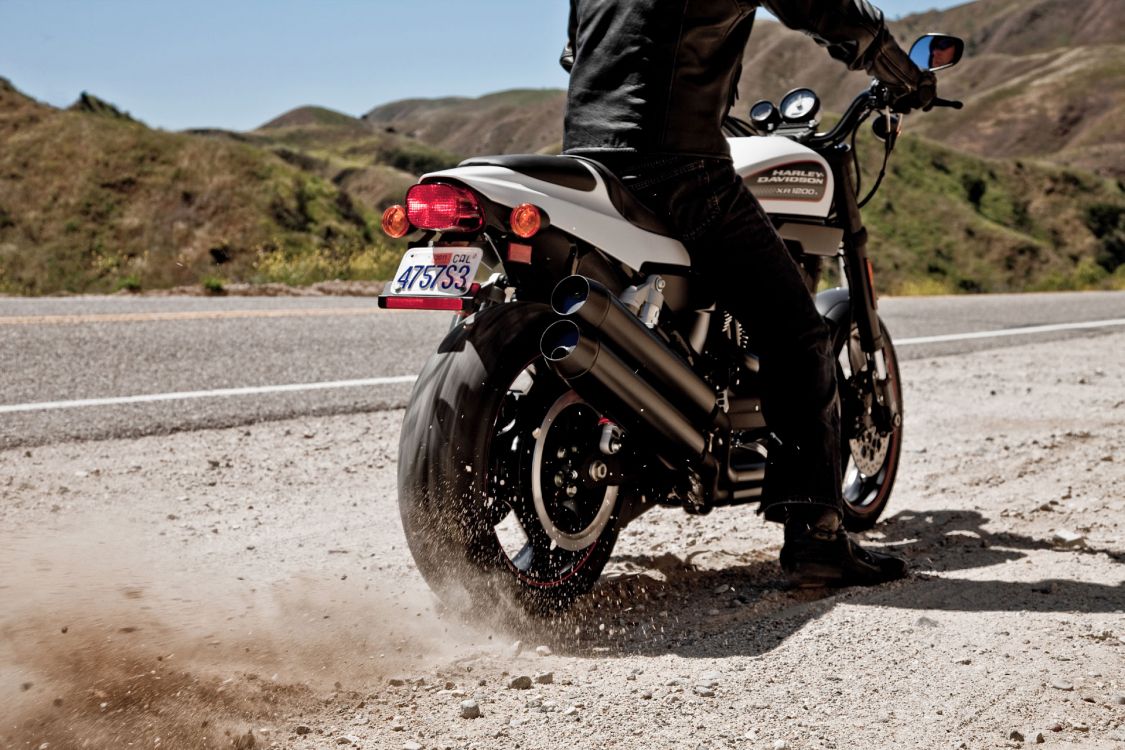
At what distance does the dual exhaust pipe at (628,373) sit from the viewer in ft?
9.23

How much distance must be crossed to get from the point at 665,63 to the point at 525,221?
2.21 feet

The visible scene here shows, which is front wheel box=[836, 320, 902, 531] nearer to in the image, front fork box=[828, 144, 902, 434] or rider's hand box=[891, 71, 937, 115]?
front fork box=[828, 144, 902, 434]

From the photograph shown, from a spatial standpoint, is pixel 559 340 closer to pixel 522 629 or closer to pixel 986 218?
pixel 522 629

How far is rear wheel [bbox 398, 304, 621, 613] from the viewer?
2.79 metres

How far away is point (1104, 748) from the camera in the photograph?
87.9 inches

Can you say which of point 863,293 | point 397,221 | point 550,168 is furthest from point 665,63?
point 863,293

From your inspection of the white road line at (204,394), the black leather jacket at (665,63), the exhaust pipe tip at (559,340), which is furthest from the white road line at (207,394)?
the exhaust pipe tip at (559,340)

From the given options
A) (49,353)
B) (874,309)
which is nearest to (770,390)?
(874,309)

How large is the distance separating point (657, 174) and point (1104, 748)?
1798 mm

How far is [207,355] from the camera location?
296 inches

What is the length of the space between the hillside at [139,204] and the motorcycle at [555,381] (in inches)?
1018

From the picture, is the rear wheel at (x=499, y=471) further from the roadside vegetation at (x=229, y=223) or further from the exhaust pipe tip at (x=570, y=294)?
the roadside vegetation at (x=229, y=223)

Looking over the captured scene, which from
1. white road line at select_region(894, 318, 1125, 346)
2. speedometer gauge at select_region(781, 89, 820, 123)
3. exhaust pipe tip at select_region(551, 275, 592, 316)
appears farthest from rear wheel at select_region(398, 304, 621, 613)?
white road line at select_region(894, 318, 1125, 346)

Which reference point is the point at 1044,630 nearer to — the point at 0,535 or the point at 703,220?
the point at 703,220
